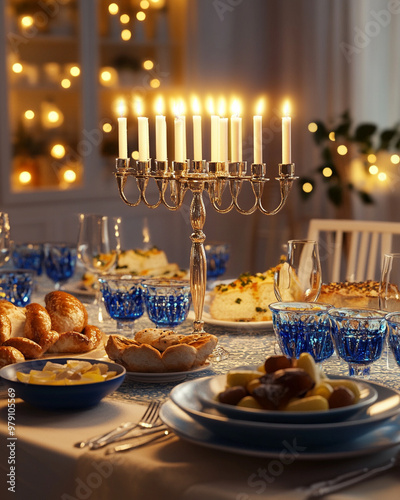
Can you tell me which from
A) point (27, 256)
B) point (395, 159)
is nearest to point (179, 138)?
point (27, 256)

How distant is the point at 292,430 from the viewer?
0.95 meters

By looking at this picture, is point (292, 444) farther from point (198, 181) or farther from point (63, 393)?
point (198, 181)

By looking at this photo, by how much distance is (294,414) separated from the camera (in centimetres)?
96

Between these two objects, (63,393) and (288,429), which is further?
(63,393)

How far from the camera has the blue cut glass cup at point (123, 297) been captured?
1653 millimetres

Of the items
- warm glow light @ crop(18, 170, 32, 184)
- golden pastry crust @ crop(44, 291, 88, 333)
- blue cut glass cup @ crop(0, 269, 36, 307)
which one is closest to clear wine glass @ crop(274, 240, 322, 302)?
golden pastry crust @ crop(44, 291, 88, 333)

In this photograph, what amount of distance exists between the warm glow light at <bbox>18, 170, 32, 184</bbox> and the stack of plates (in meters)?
3.59

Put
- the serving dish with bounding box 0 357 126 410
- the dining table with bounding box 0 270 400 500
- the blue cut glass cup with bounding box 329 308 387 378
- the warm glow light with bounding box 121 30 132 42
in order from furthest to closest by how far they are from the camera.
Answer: the warm glow light with bounding box 121 30 132 42 < the blue cut glass cup with bounding box 329 308 387 378 < the serving dish with bounding box 0 357 126 410 < the dining table with bounding box 0 270 400 500

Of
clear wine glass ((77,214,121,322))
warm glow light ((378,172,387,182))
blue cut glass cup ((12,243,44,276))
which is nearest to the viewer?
clear wine glass ((77,214,121,322))

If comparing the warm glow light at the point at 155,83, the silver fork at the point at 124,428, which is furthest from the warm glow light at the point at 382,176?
the silver fork at the point at 124,428

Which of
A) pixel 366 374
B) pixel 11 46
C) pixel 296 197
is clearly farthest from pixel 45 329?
pixel 296 197

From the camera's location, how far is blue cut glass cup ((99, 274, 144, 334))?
5.42 ft

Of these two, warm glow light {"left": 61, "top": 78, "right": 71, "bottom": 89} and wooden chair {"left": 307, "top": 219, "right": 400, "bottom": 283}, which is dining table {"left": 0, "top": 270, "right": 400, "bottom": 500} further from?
warm glow light {"left": 61, "top": 78, "right": 71, "bottom": 89}

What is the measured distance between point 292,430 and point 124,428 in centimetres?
27
